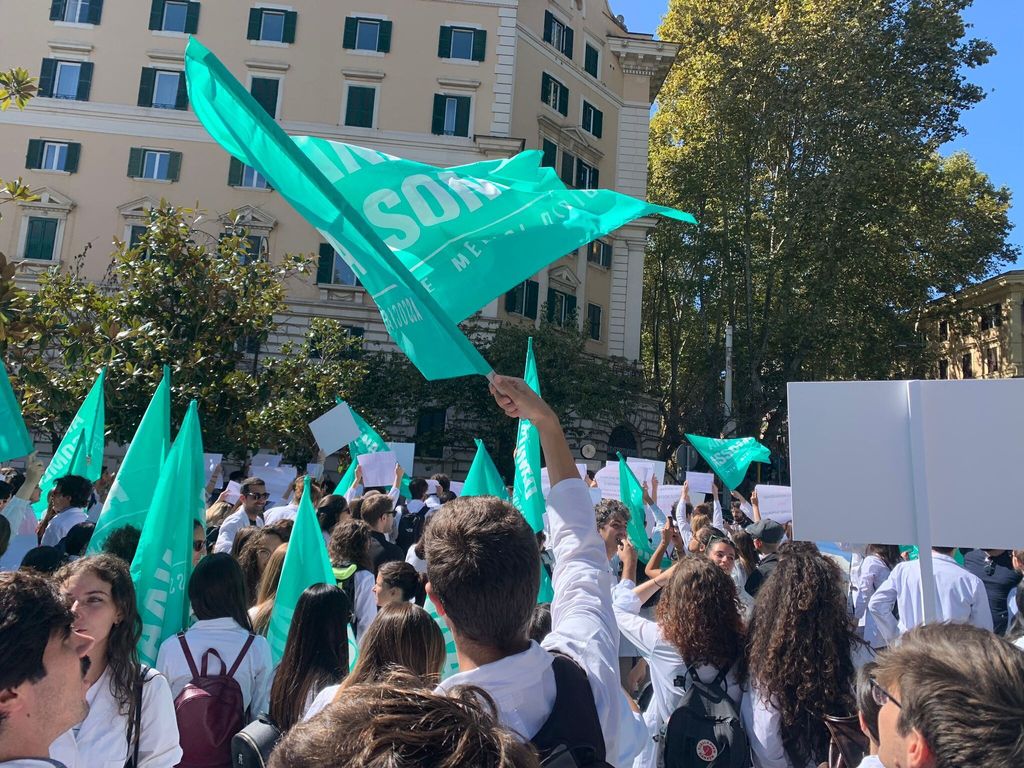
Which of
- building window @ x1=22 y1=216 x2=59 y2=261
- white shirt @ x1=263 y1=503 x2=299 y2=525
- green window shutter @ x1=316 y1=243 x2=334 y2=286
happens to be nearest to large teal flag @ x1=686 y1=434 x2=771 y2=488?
white shirt @ x1=263 y1=503 x2=299 y2=525

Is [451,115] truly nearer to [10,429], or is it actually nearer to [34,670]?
[10,429]

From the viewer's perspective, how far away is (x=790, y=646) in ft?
10.6

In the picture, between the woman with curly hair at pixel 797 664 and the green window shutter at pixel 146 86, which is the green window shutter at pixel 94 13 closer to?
the green window shutter at pixel 146 86

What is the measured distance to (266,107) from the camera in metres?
28.5

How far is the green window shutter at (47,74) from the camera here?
28.6 m

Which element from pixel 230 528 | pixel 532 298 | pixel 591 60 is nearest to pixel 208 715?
pixel 230 528

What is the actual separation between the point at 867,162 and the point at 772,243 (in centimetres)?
395

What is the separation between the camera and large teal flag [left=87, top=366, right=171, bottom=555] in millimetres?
5121

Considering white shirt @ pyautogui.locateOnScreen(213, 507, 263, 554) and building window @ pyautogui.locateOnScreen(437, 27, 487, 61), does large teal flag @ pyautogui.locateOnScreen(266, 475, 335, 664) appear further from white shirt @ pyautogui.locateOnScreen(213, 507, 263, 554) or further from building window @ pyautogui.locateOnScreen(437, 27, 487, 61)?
building window @ pyautogui.locateOnScreen(437, 27, 487, 61)

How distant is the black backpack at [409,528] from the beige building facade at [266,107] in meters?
19.2

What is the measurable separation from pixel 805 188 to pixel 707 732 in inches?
1103

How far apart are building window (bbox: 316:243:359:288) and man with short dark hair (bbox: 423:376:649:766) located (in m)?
27.1

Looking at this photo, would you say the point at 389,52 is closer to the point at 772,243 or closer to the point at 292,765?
the point at 772,243

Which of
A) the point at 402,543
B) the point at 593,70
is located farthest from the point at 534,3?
the point at 402,543
